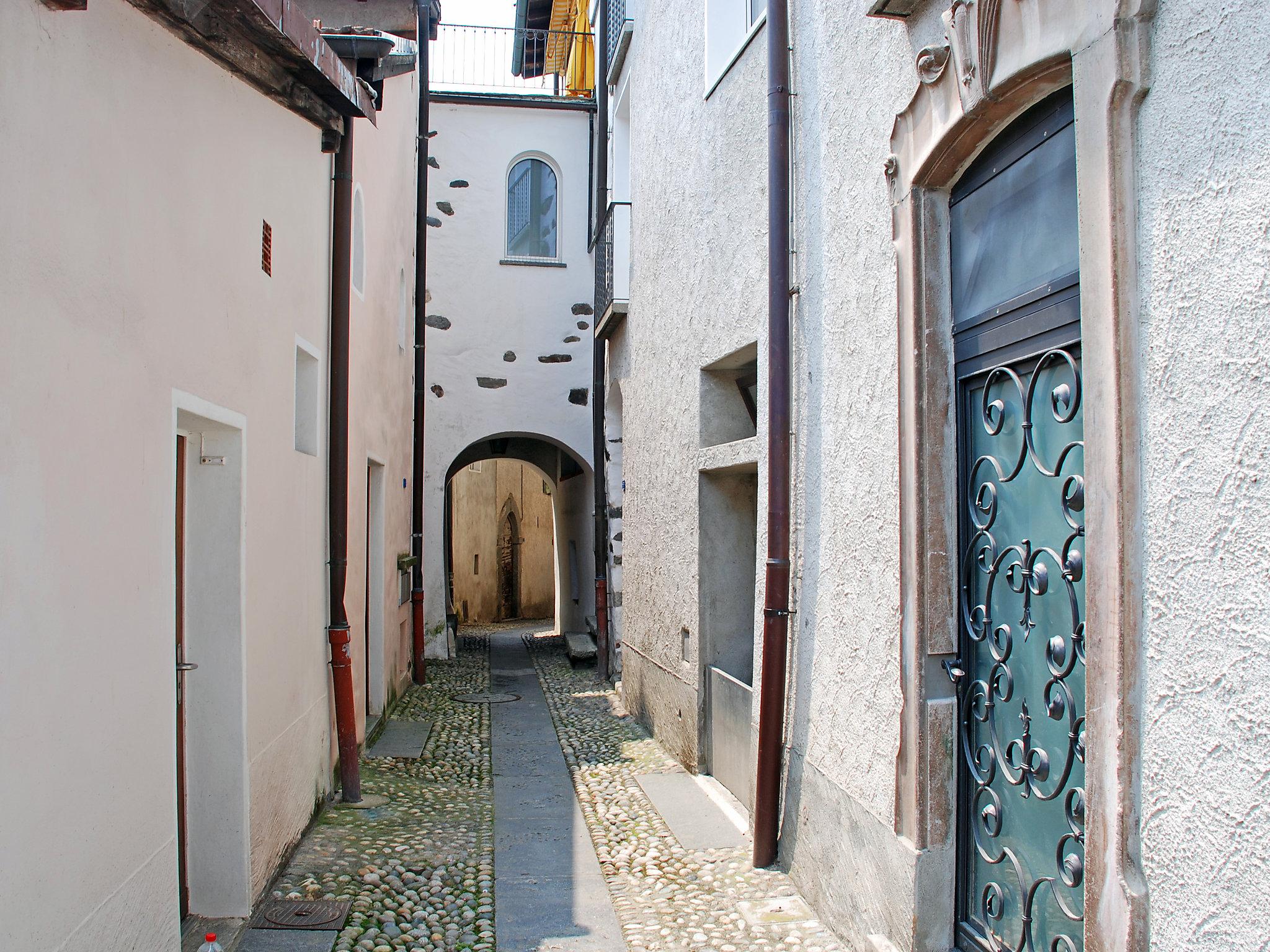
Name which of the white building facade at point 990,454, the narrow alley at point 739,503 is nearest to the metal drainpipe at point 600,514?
the narrow alley at point 739,503

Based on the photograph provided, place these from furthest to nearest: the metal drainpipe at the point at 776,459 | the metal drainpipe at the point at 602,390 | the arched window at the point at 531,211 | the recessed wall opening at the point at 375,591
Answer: the arched window at the point at 531,211
the metal drainpipe at the point at 602,390
the recessed wall opening at the point at 375,591
the metal drainpipe at the point at 776,459

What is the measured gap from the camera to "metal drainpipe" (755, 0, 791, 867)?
443cm

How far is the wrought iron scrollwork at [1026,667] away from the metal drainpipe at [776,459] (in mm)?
1269

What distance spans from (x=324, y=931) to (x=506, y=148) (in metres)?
9.88

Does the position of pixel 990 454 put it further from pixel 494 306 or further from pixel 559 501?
pixel 559 501

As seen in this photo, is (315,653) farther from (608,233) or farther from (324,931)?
(608,233)

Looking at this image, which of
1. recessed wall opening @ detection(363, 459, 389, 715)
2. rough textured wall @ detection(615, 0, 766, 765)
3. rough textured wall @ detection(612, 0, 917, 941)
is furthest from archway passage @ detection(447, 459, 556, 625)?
rough textured wall @ detection(612, 0, 917, 941)

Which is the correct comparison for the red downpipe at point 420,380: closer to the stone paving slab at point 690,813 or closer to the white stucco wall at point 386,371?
the white stucco wall at point 386,371

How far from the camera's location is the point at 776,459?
443 cm

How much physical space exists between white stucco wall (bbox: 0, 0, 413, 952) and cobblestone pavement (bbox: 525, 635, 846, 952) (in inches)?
59.3

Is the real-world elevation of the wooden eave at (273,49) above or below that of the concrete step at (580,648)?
above

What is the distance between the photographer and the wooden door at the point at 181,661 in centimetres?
373

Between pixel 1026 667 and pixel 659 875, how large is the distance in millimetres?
2317

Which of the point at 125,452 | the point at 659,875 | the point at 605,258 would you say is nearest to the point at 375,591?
the point at 605,258
